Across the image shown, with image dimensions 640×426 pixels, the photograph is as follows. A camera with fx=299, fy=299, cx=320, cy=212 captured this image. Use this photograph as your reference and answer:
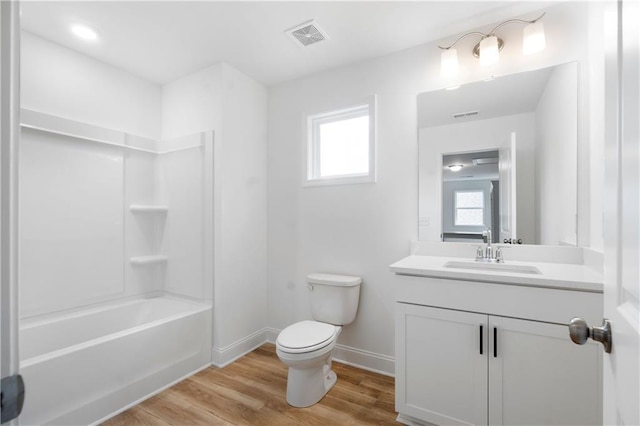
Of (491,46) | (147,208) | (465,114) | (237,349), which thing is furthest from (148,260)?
(491,46)

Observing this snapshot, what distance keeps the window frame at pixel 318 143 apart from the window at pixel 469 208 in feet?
2.14

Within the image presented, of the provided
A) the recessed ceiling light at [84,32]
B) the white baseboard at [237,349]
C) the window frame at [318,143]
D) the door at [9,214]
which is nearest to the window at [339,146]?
the window frame at [318,143]

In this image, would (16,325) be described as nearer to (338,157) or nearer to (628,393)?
(628,393)

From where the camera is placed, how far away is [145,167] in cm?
282

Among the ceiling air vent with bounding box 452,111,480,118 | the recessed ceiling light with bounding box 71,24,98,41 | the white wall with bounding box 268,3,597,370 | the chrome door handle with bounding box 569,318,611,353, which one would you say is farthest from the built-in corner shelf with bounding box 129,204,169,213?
the chrome door handle with bounding box 569,318,611,353

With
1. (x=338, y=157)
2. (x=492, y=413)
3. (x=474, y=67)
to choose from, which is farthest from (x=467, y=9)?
(x=492, y=413)

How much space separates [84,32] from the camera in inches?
82.0

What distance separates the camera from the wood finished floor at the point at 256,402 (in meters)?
1.78

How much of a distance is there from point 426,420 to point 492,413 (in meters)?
0.35

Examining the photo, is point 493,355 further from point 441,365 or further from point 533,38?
point 533,38

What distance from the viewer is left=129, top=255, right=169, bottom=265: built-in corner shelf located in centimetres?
264

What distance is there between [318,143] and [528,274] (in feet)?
6.39

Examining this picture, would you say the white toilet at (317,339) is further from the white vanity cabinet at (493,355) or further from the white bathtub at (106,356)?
the white bathtub at (106,356)

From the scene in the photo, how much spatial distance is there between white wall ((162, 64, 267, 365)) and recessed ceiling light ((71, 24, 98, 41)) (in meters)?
0.72
